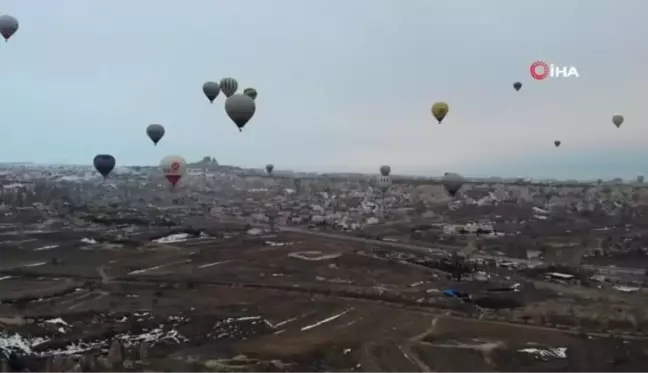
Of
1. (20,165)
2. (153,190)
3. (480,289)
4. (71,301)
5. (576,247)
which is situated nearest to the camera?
(71,301)

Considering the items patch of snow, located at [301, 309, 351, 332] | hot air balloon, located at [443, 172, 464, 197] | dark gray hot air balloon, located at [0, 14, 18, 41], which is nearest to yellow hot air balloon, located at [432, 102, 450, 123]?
hot air balloon, located at [443, 172, 464, 197]

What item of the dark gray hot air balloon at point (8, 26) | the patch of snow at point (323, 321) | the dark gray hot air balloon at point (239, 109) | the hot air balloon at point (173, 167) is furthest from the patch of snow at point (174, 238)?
the patch of snow at point (323, 321)

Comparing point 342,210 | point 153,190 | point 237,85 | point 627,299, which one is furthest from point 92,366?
point 153,190

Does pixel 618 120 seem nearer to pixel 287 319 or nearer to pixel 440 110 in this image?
pixel 440 110

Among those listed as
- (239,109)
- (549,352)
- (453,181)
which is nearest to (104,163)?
(239,109)

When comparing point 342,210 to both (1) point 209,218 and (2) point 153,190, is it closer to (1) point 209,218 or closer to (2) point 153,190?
(1) point 209,218

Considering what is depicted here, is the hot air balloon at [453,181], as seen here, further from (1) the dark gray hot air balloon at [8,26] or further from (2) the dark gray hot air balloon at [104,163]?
(1) the dark gray hot air balloon at [8,26]
